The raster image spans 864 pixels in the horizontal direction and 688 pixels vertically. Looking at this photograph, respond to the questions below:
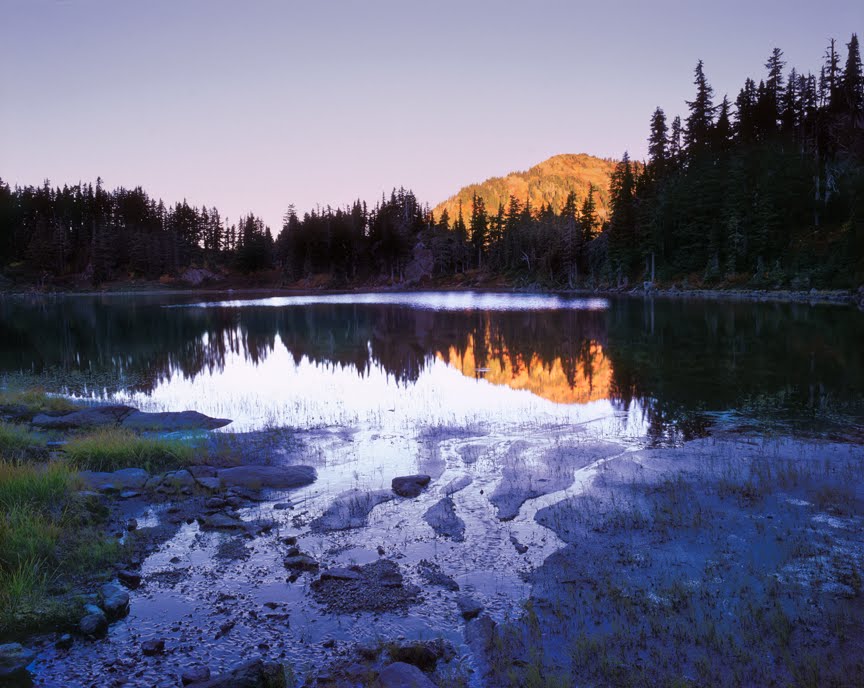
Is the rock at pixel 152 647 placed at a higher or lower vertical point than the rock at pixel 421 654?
higher

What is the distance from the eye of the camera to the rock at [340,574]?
299 inches

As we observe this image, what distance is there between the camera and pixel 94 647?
242 inches

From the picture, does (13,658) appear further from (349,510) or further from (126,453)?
(126,453)

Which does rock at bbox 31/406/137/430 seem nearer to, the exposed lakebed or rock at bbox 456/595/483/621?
the exposed lakebed

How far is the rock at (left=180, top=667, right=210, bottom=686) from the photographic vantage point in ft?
18.0

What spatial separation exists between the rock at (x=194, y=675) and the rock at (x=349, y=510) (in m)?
3.71

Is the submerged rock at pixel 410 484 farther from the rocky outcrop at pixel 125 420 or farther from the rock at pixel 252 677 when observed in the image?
the rocky outcrop at pixel 125 420

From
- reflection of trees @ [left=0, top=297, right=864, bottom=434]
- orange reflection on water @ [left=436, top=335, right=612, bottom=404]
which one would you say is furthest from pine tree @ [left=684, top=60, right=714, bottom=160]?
orange reflection on water @ [left=436, top=335, right=612, bottom=404]

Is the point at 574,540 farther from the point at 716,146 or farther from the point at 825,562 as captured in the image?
the point at 716,146

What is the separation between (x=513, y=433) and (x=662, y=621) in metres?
9.31

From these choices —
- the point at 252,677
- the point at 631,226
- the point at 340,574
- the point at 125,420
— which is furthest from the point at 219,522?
the point at 631,226

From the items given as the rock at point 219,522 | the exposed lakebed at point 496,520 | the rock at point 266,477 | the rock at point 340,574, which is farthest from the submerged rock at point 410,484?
the rock at point 340,574

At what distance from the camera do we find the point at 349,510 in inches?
403

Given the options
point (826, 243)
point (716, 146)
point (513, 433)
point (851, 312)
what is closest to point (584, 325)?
point (851, 312)
